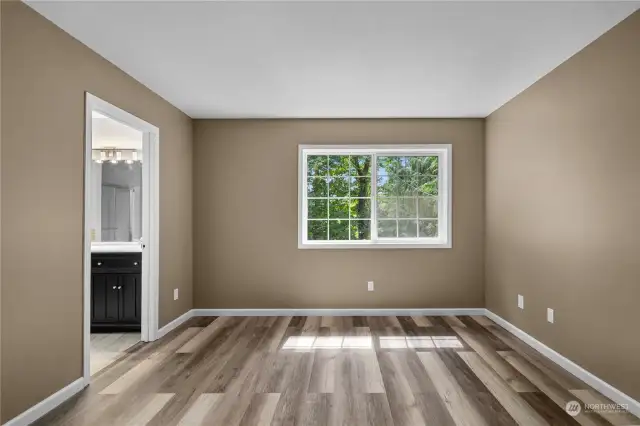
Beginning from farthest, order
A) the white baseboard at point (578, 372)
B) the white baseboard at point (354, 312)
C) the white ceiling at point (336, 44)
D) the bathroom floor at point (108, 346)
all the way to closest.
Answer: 1. the white baseboard at point (354, 312)
2. the bathroom floor at point (108, 346)
3. the white baseboard at point (578, 372)
4. the white ceiling at point (336, 44)

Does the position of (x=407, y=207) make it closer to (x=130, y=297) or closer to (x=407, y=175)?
(x=407, y=175)

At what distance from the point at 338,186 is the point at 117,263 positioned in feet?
8.98

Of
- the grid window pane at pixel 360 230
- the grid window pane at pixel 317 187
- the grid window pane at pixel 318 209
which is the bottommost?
the grid window pane at pixel 360 230

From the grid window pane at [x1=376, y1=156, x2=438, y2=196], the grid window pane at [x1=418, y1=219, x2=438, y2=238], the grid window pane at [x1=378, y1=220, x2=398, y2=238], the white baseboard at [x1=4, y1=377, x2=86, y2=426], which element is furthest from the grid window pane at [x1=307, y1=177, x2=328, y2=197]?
the white baseboard at [x1=4, y1=377, x2=86, y2=426]

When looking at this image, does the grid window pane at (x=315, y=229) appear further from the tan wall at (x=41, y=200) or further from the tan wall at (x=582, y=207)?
the tan wall at (x=41, y=200)

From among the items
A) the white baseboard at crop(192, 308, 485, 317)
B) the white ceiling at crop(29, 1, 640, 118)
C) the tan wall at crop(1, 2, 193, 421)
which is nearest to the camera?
the tan wall at crop(1, 2, 193, 421)

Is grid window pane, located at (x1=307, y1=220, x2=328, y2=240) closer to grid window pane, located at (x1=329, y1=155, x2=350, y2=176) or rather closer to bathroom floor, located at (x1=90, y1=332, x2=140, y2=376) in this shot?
grid window pane, located at (x1=329, y1=155, x2=350, y2=176)

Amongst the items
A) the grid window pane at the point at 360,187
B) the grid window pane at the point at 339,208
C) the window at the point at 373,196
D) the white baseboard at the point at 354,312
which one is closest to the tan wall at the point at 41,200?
the white baseboard at the point at 354,312

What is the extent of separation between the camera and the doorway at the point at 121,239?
399 centimetres

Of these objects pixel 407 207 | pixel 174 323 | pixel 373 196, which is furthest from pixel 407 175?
pixel 174 323

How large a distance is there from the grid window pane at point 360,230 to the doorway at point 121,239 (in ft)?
7.83

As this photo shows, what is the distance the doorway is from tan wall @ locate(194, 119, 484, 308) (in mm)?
926

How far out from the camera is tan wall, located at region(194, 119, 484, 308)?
5.14 m

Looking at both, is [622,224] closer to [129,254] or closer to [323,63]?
[323,63]
